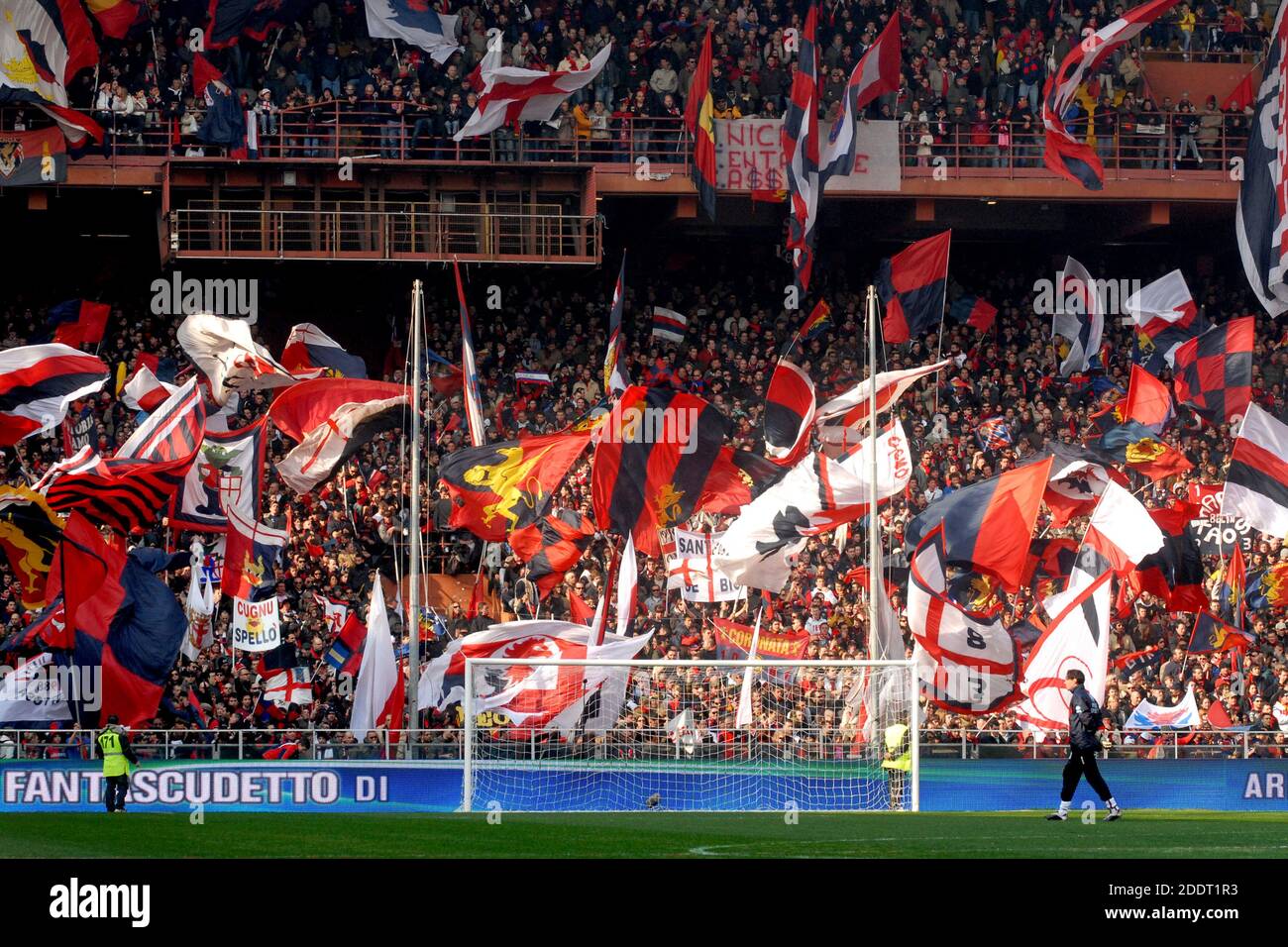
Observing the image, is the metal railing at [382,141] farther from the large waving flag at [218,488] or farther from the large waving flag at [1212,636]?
the large waving flag at [1212,636]

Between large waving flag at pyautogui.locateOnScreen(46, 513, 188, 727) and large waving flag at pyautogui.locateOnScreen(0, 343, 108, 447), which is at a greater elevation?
large waving flag at pyautogui.locateOnScreen(0, 343, 108, 447)

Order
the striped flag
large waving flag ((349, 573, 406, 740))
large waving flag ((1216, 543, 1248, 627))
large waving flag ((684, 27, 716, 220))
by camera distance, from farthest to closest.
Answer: the striped flag < large waving flag ((684, 27, 716, 220)) < large waving flag ((1216, 543, 1248, 627)) < large waving flag ((349, 573, 406, 740))

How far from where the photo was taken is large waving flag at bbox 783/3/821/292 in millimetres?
30297

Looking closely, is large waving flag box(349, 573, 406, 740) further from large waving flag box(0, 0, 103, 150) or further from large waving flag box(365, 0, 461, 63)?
large waving flag box(0, 0, 103, 150)

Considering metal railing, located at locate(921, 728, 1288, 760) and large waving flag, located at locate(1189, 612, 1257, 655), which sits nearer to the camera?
metal railing, located at locate(921, 728, 1288, 760)

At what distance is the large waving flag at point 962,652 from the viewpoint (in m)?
23.3

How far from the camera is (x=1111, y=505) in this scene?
80.1 feet

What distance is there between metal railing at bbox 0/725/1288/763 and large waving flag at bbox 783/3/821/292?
9.22m

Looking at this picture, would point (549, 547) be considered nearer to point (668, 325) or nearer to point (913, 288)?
point (913, 288)

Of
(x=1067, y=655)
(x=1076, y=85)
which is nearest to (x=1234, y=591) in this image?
(x=1067, y=655)

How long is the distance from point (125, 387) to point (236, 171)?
18.6 feet

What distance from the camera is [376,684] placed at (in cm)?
2406

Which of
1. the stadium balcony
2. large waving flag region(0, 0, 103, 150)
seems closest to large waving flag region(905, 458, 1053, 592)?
the stadium balcony

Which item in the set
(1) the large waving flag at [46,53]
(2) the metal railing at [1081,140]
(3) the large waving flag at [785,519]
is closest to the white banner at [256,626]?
(3) the large waving flag at [785,519]
